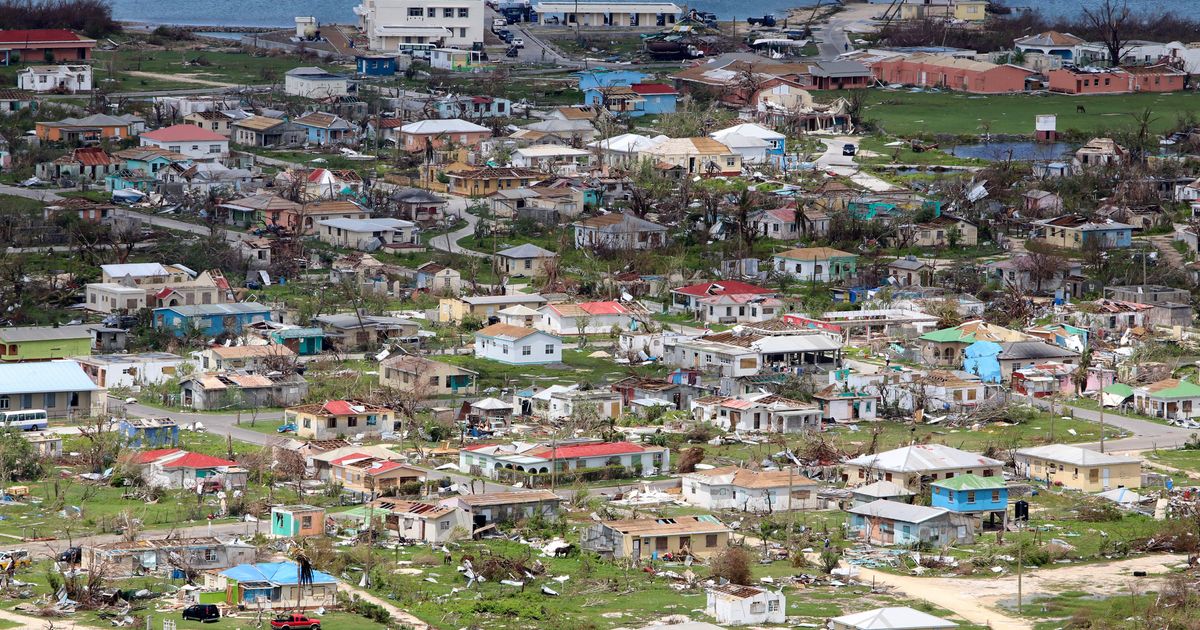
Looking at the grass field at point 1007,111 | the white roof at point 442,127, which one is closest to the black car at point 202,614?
the white roof at point 442,127

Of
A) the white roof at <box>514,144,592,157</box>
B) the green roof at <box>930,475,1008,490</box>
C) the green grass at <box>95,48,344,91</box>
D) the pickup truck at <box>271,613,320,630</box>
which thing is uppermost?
the green grass at <box>95,48,344,91</box>

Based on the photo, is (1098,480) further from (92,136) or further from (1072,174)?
(92,136)

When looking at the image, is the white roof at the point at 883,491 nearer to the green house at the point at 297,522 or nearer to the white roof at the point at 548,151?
the green house at the point at 297,522

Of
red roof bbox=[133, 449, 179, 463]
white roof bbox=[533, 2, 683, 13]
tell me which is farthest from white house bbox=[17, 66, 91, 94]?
red roof bbox=[133, 449, 179, 463]

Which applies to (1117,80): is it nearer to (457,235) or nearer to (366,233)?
(457,235)

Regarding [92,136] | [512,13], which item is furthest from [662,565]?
[512,13]

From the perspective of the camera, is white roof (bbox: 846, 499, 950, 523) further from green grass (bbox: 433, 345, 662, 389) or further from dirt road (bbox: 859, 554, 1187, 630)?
green grass (bbox: 433, 345, 662, 389)
